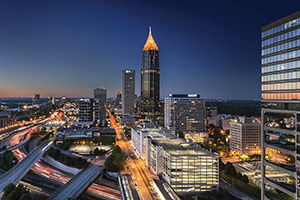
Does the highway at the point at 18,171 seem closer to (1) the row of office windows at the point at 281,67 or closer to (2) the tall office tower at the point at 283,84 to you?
(2) the tall office tower at the point at 283,84

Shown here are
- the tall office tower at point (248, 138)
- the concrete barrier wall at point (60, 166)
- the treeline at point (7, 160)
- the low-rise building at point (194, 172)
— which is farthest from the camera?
the tall office tower at point (248, 138)

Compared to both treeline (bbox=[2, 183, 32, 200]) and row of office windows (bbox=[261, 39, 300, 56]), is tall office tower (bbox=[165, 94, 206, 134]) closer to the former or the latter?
treeline (bbox=[2, 183, 32, 200])

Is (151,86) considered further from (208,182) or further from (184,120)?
(208,182)

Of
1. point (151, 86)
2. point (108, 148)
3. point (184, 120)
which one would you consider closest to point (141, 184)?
point (108, 148)

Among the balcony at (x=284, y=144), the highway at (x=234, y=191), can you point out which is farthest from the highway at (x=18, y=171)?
the balcony at (x=284, y=144)

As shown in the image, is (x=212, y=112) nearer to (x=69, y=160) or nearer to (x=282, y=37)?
(x=69, y=160)

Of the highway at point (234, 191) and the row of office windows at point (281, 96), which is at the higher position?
the row of office windows at point (281, 96)

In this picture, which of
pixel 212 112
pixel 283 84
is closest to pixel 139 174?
pixel 283 84
